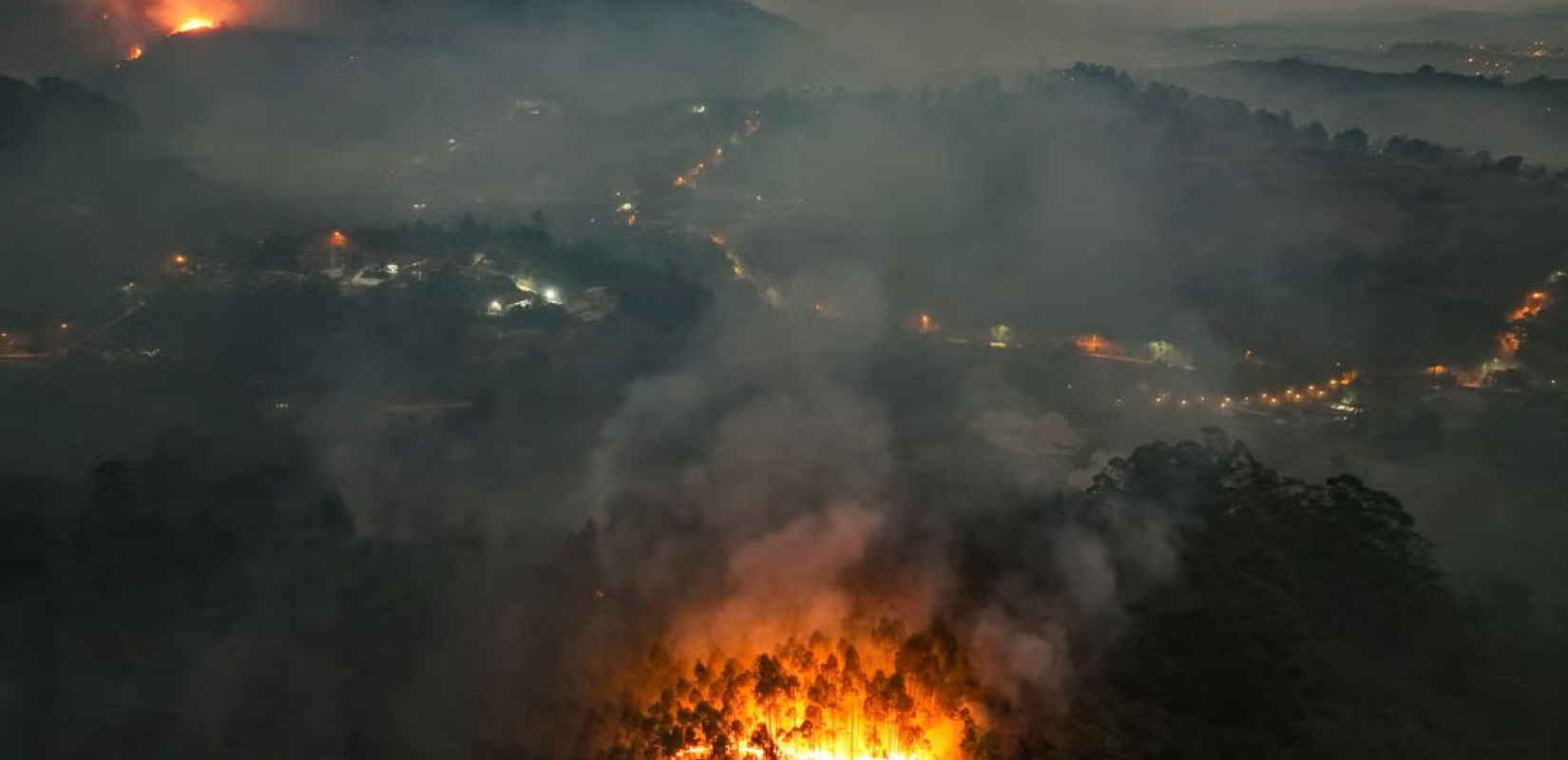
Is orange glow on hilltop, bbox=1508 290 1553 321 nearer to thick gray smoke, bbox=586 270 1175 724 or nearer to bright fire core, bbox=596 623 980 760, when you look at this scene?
thick gray smoke, bbox=586 270 1175 724

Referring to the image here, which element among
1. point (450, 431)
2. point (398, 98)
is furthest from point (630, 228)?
point (450, 431)

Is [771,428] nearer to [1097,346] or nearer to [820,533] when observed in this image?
[820,533]

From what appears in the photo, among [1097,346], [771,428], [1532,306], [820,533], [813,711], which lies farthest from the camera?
[1097,346]

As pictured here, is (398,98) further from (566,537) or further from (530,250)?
(566,537)

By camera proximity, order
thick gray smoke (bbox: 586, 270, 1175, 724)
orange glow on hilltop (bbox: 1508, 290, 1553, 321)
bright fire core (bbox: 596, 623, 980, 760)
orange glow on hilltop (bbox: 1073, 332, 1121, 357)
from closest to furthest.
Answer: bright fire core (bbox: 596, 623, 980, 760)
thick gray smoke (bbox: 586, 270, 1175, 724)
orange glow on hilltop (bbox: 1508, 290, 1553, 321)
orange glow on hilltop (bbox: 1073, 332, 1121, 357)

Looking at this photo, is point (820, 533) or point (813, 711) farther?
point (820, 533)

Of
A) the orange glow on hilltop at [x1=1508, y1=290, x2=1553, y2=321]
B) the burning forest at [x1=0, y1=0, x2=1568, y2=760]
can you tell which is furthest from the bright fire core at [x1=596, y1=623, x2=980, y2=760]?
the orange glow on hilltop at [x1=1508, y1=290, x2=1553, y2=321]

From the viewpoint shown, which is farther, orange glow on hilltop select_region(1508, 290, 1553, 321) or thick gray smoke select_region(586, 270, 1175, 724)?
orange glow on hilltop select_region(1508, 290, 1553, 321)

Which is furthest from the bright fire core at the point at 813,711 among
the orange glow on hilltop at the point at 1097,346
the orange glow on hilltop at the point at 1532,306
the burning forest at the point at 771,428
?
the orange glow on hilltop at the point at 1532,306

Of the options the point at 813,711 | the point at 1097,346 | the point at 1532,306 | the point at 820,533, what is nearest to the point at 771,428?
the point at 820,533
